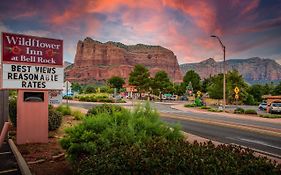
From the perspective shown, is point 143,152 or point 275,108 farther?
point 275,108

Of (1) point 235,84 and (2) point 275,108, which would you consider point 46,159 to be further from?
(1) point 235,84

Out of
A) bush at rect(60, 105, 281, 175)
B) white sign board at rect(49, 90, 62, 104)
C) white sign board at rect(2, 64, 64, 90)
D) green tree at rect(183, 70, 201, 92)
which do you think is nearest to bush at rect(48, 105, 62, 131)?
white sign board at rect(2, 64, 64, 90)

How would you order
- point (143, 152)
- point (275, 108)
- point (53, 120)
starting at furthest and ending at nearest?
1. point (275, 108)
2. point (53, 120)
3. point (143, 152)

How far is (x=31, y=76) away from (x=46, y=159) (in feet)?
14.4

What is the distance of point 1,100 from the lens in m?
14.3

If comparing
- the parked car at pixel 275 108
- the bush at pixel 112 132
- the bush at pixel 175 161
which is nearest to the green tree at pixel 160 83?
the parked car at pixel 275 108

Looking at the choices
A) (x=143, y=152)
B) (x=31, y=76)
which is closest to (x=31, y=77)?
(x=31, y=76)

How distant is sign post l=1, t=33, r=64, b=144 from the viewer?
11.2m

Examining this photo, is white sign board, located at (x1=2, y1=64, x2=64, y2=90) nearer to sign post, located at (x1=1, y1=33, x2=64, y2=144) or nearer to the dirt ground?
sign post, located at (x1=1, y1=33, x2=64, y2=144)

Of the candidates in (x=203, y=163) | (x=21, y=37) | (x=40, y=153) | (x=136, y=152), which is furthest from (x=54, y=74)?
(x=203, y=163)

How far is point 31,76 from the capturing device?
1166cm

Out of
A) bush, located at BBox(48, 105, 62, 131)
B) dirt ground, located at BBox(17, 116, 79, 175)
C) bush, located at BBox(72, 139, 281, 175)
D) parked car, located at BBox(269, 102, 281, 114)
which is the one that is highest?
bush, located at BBox(72, 139, 281, 175)

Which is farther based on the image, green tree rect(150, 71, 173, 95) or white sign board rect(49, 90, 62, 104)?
green tree rect(150, 71, 173, 95)

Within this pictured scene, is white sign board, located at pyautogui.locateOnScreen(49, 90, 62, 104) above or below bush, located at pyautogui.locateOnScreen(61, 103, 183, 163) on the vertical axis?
above
